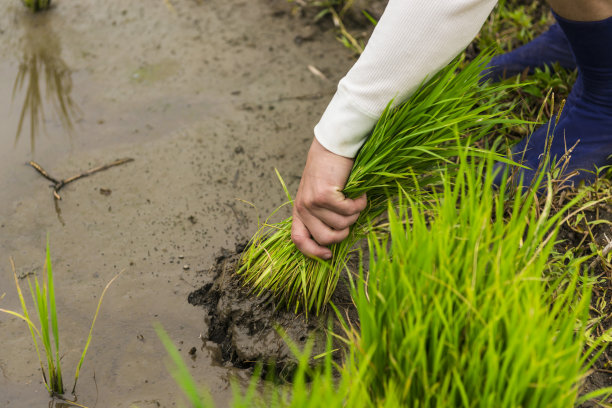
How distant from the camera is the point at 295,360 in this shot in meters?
1.58

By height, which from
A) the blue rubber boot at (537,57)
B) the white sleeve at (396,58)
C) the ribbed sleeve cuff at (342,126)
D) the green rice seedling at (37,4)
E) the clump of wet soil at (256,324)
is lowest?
the clump of wet soil at (256,324)

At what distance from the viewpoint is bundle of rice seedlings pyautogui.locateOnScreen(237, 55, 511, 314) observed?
A: 146cm

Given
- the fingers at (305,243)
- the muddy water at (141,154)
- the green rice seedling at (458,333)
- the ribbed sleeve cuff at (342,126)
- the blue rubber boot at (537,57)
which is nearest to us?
the green rice seedling at (458,333)

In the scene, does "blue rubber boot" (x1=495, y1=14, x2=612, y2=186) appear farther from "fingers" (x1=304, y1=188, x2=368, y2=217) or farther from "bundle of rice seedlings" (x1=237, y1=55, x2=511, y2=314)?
"fingers" (x1=304, y1=188, x2=368, y2=217)

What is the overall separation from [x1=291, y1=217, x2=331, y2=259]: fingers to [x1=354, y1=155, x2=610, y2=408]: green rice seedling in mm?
322

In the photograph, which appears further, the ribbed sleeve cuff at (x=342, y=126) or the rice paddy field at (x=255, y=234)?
the ribbed sleeve cuff at (x=342, y=126)

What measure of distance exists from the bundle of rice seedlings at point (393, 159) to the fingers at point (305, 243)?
0.03 meters

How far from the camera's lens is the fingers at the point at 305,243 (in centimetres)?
154

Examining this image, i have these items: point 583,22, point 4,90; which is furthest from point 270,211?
point 4,90

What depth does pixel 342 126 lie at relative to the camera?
4.71 ft

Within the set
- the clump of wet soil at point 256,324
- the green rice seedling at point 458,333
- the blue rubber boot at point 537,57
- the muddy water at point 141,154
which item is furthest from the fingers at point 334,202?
the blue rubber boot at point 537,57

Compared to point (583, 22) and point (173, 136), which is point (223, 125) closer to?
point (173, 136)

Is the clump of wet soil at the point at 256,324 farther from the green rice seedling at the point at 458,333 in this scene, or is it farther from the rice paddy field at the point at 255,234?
the green rice seedling at the point at 458,333

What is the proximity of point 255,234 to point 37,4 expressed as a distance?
207 cm
